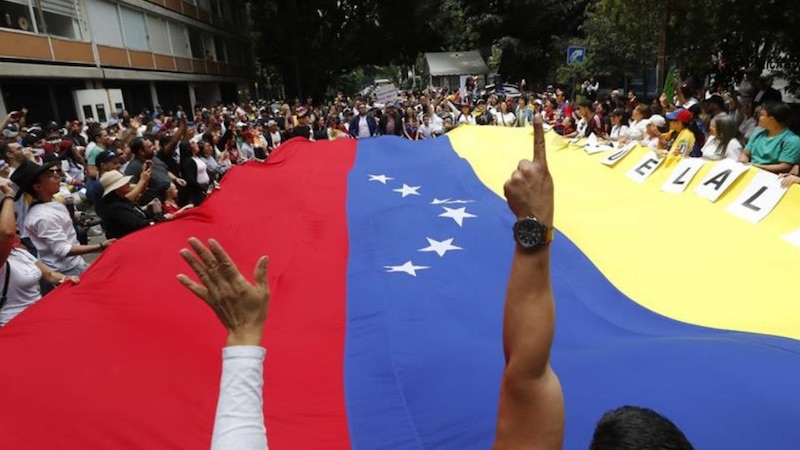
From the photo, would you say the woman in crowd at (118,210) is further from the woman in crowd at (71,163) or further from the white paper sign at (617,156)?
the white paper sign at (617,156)

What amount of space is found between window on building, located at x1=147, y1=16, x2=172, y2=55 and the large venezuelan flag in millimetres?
21838

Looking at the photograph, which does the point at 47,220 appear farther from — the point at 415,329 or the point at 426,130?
the point at 426,130

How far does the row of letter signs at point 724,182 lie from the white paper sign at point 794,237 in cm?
31

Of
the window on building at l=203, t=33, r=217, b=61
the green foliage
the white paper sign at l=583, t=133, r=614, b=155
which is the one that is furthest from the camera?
the window on building at l=203, t=33, r=217, b=61

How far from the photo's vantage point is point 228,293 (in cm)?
125

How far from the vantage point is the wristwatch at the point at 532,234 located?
1.17 metres

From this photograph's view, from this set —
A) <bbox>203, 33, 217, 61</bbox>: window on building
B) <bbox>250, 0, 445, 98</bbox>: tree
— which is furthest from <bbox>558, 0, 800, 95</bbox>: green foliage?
<bbox>203, 33, 217, 61</bbox>: window on building

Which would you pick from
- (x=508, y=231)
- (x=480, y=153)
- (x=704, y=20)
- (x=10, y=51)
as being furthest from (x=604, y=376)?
(x=10, y=51)

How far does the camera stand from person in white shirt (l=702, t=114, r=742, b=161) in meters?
5.64

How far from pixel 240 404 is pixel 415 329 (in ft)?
7.32

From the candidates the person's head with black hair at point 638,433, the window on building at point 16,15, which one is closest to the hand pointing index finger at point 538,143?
the person's head with black hair at point 638,433

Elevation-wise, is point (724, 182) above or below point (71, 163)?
below

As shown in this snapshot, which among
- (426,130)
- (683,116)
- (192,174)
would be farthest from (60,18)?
(683,116)

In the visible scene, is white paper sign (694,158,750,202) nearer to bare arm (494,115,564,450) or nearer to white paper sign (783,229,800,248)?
white paper sign (783,229,800,248)
